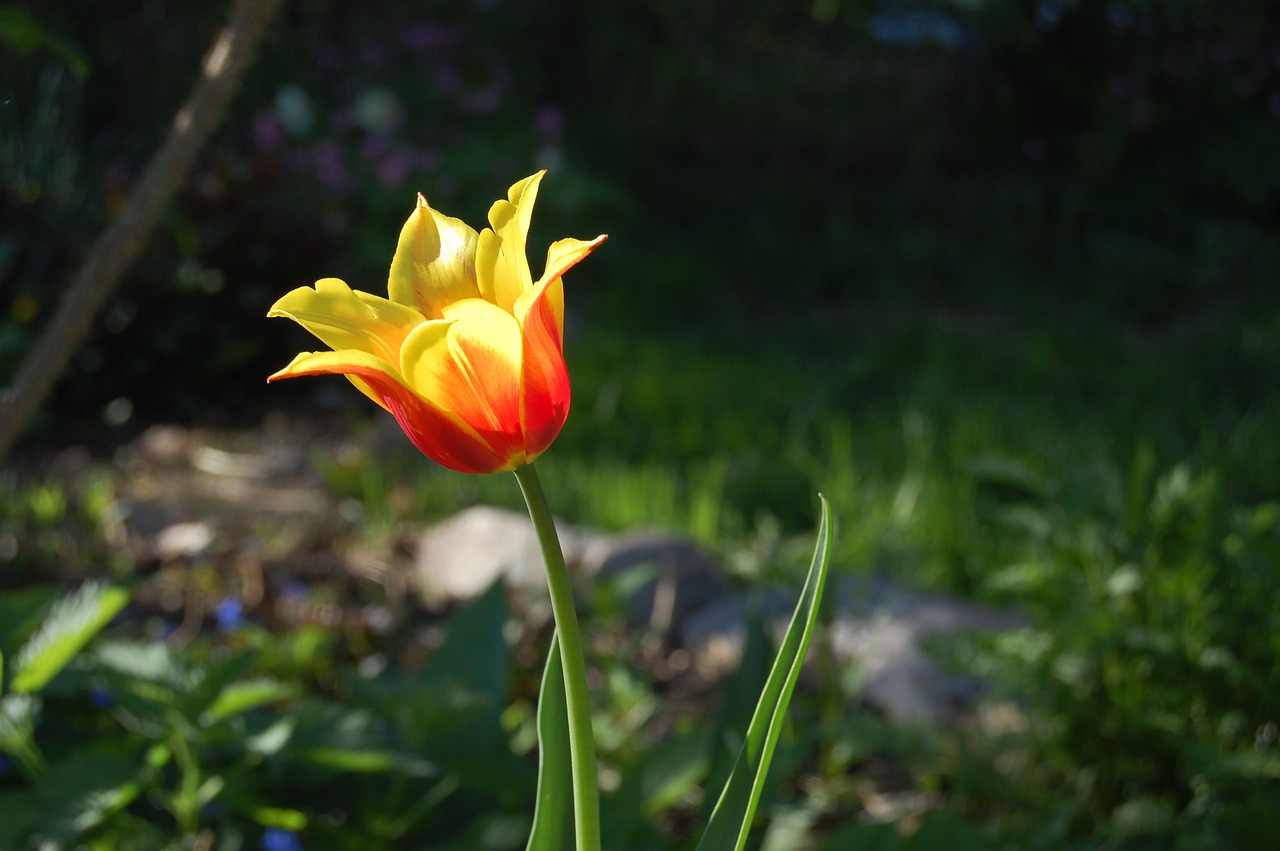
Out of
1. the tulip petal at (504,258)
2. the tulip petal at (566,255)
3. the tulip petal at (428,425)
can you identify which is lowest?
the tulip petal at (428,425)

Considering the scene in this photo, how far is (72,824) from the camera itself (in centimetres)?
101

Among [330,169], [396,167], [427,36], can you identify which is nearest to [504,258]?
[330,169]

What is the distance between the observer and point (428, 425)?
0.61m

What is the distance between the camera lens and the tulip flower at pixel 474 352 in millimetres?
591

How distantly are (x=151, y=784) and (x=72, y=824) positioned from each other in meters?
0.11

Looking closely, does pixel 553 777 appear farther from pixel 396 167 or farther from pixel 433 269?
pixel 396 167

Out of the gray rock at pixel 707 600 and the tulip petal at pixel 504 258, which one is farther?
the gray rock at pixel 707 600

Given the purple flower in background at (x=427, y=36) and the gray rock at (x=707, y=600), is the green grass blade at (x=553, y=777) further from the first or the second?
the purple flower in background at (x=427, y=36)

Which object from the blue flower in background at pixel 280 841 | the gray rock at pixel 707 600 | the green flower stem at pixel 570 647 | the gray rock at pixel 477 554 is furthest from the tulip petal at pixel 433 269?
the gray rock at pixel 477 554

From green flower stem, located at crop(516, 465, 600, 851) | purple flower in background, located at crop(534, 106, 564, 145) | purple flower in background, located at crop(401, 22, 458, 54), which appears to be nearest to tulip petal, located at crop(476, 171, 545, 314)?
green flower stem, located at crop(516, 465, 600, 851)

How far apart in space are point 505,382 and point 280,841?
701 mm

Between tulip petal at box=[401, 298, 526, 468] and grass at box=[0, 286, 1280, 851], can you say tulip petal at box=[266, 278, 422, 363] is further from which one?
grass at box=[0, 286, 1280, 851]

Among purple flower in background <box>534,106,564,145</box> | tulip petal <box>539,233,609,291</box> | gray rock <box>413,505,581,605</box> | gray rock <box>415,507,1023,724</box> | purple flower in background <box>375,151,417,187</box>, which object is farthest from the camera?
purple flower in background <box>534,106,564,145</box>

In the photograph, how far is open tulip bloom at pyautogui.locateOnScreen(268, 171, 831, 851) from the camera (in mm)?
597
